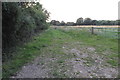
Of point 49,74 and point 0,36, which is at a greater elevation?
point 0,36

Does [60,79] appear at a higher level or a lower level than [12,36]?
lower

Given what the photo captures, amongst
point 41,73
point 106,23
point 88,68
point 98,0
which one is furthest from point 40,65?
point 106,23

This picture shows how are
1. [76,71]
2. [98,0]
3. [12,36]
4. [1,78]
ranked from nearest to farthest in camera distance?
[1,78]
[76,71]
[12,36]
[98,0]

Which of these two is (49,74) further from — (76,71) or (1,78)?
(1,78)

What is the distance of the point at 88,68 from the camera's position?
10.6ft

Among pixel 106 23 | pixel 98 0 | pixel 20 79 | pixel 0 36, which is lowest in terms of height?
pixel 20 79

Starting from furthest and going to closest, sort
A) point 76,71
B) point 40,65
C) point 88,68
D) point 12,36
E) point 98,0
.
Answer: point 98,0, point 12,36, point 40,65, point 88,68, point 76,71

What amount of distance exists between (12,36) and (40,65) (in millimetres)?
1850

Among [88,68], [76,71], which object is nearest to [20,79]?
[76,71]

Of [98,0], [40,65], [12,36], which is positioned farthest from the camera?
[98,0]

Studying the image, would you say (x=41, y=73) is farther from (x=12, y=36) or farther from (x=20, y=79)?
(x=12, y=36)

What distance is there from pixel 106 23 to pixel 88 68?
11.4 metres

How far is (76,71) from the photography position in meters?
3.04

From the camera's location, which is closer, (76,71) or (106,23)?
(76,71)
